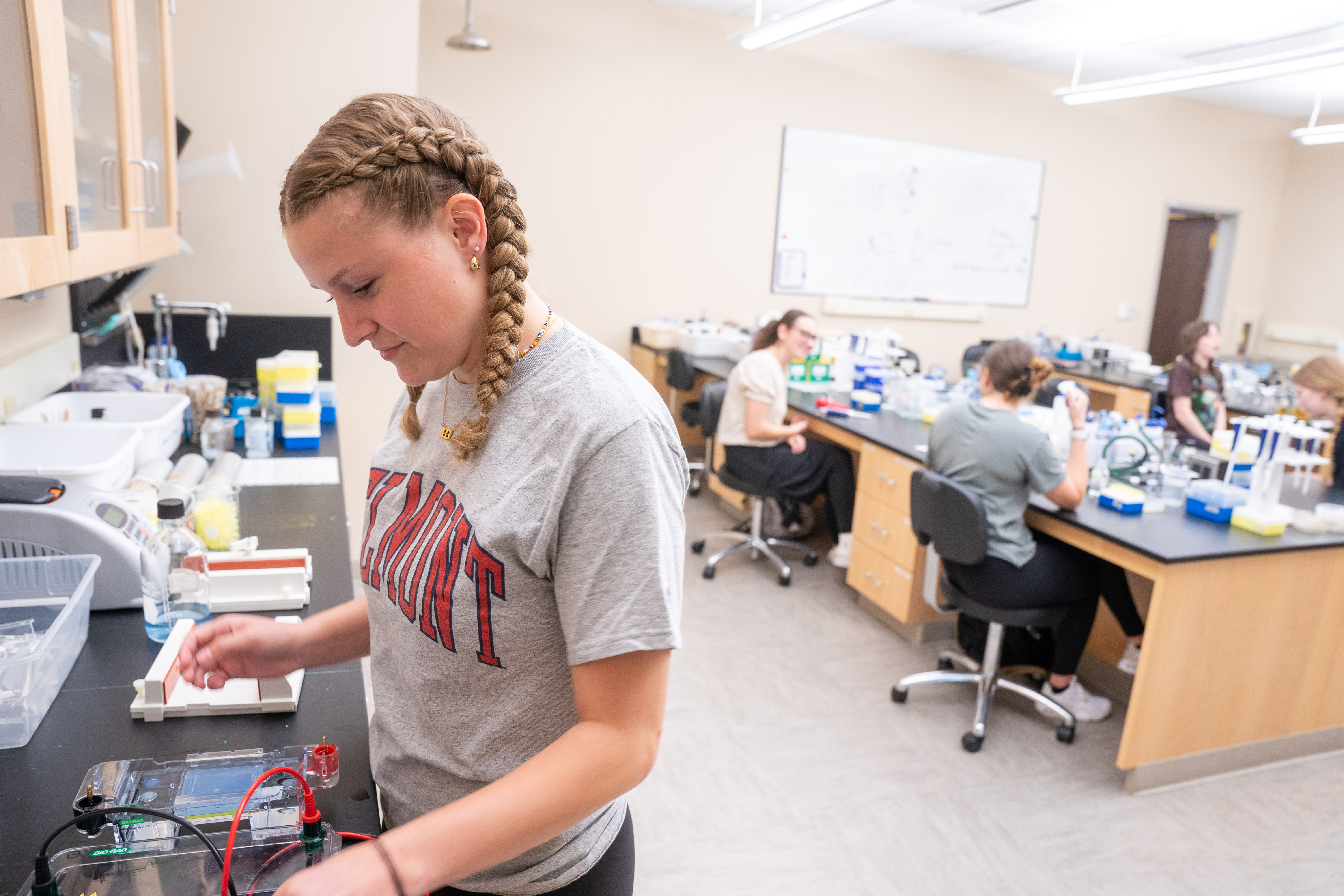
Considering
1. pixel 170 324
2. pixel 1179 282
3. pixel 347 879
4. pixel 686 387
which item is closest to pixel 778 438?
pixel 686 387

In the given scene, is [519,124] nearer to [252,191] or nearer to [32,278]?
[252,191]

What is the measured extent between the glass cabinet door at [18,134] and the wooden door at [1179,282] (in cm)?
826

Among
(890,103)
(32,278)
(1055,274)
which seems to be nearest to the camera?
(32,278)

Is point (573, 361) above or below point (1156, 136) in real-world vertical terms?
below

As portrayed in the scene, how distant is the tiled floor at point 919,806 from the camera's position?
2.07 m

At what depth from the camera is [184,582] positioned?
1.38 m

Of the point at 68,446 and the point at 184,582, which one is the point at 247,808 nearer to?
the point at 184,582

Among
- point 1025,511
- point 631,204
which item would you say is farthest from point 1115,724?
point 631,204

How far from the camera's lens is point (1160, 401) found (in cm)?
509

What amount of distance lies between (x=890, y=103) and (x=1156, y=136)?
2.48 metres

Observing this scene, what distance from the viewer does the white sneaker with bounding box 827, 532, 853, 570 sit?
384 cm

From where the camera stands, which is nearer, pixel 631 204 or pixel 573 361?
pixel 573 361

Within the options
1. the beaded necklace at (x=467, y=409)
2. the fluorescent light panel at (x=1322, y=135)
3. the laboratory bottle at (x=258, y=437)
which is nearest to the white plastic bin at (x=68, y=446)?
the laboratory bottle at (x=258, y=437)

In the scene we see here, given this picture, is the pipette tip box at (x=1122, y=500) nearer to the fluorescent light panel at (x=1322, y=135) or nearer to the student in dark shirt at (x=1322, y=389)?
the student in dark shirt at (x=1322, y=389)
